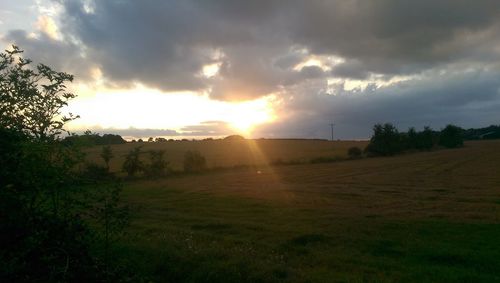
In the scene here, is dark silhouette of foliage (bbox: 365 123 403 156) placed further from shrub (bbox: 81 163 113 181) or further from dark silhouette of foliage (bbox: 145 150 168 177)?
shrub (bbox: 81 163 113 181)

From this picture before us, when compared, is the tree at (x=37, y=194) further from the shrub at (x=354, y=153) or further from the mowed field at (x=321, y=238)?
the shrub at (x=354, y=153)

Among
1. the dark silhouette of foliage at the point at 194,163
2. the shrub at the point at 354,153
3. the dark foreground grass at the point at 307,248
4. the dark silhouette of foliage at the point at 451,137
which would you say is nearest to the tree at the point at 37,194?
the dark foreground grass at the point at 307,248

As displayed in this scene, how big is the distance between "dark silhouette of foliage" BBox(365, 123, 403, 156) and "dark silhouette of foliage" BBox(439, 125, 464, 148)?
83.5ft

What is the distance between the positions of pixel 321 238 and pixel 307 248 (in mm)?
1423

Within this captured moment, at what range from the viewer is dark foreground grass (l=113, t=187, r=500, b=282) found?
385 inches

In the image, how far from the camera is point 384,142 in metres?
86.8

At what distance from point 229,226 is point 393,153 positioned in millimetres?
75878

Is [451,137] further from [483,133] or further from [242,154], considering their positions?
[483,133]

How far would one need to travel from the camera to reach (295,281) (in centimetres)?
892

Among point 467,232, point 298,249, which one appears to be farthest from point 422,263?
point 467,232

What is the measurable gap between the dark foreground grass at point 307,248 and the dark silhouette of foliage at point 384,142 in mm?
68279

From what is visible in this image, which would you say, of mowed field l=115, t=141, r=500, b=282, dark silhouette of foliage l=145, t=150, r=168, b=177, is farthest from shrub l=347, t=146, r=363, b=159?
mowed field l=115, t=141, r=500, b=282

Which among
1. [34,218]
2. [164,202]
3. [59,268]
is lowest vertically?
[164,202]

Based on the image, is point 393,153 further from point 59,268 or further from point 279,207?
point 59,268
